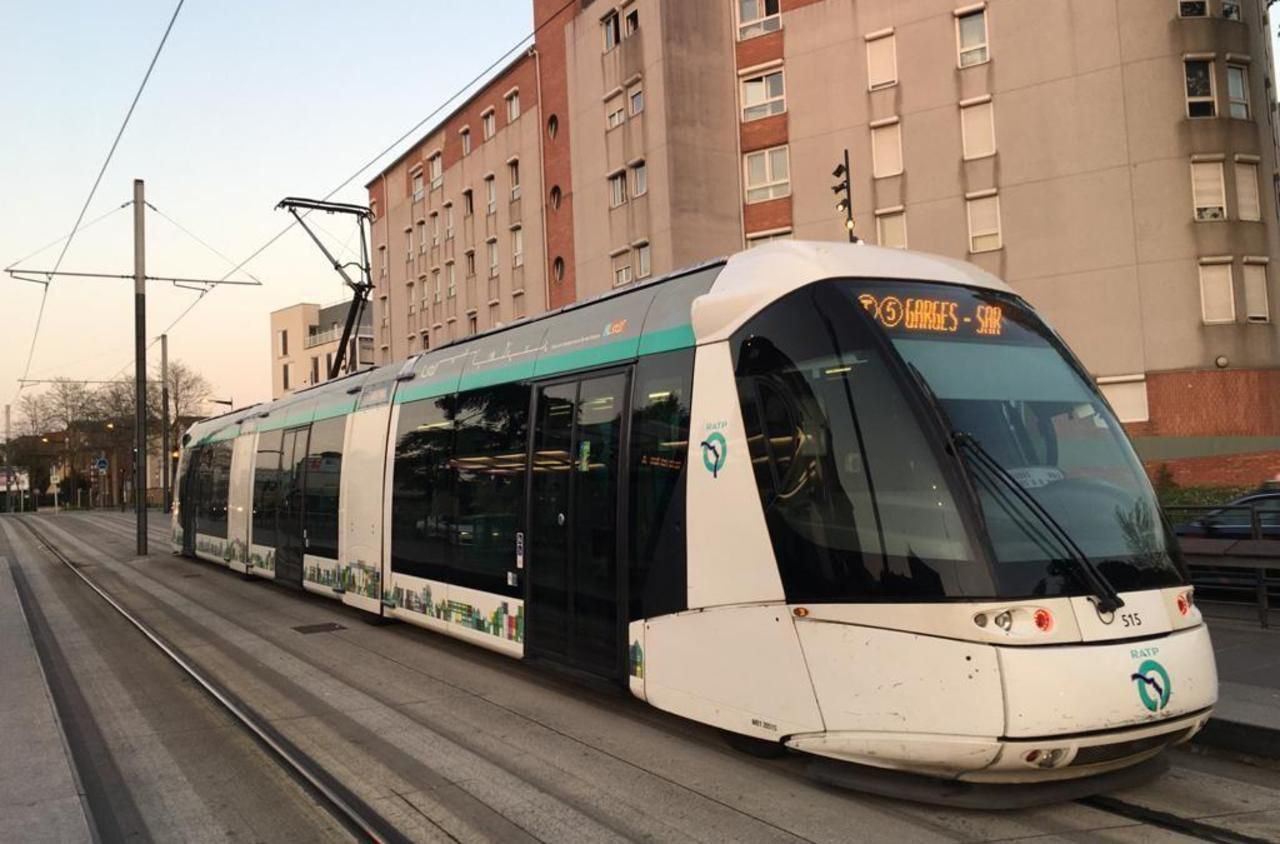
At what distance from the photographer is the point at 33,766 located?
578 centimetres

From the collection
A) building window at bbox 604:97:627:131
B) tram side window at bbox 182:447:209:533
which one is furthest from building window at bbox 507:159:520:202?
tram side window at bbox 182:447:209:533

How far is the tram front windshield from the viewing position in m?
4.51

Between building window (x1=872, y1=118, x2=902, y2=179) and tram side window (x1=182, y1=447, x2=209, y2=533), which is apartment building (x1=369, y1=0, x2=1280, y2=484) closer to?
building window (x1=872, y1=118, x2=902, y2=179)

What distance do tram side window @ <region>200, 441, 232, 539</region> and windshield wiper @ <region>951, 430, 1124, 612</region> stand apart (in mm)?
16709

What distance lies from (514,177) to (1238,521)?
35.6m

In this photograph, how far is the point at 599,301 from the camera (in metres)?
7.49

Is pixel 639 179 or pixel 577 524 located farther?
pixel 639 179

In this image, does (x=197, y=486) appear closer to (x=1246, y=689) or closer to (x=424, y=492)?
(x=424, y=492)

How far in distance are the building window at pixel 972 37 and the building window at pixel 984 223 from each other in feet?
13.9

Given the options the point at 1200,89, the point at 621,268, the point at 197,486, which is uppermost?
the point at 1200,89

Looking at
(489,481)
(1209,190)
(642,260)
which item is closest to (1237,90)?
(1209,190)

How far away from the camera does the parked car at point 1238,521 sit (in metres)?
9.56

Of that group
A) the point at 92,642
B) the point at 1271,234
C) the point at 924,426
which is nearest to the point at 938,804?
the point at 924,426

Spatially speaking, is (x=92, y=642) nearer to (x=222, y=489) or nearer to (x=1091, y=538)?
(x=222, y=489)
